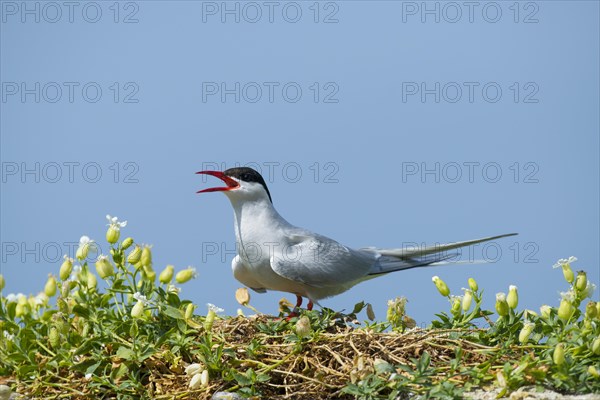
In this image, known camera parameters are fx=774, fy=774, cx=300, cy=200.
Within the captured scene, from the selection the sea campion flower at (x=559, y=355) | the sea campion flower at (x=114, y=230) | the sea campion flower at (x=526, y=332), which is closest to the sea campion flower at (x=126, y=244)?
the sea campion flower at (x=114, y=230)

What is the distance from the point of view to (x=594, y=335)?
406cm

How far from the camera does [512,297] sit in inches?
170

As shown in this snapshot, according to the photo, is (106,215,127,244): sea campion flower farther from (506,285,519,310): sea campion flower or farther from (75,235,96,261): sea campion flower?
(506,285,519,310): sea campion flower

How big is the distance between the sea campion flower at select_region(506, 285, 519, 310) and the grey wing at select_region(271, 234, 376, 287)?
1.21 m

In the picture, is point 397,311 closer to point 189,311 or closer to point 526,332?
point 526,332

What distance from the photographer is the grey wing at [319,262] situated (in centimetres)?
496

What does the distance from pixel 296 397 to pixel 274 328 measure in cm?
51

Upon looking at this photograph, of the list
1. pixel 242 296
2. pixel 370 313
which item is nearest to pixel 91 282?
pixel 242 296

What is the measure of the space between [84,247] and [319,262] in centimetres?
150

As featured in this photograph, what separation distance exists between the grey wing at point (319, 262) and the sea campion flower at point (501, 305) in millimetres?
1163

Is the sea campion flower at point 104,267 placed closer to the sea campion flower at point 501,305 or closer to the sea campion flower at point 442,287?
the sea campion flower at point 442,287

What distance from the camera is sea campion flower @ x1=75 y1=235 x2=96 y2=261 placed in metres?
4.45

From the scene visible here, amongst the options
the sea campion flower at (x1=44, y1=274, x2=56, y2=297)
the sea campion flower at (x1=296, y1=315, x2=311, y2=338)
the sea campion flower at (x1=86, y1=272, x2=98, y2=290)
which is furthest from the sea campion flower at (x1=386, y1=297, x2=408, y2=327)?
the sea campion flower at (x1=44, y1=274, x2=56, y2=297)

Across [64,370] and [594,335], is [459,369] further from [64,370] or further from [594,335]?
[64,370]
